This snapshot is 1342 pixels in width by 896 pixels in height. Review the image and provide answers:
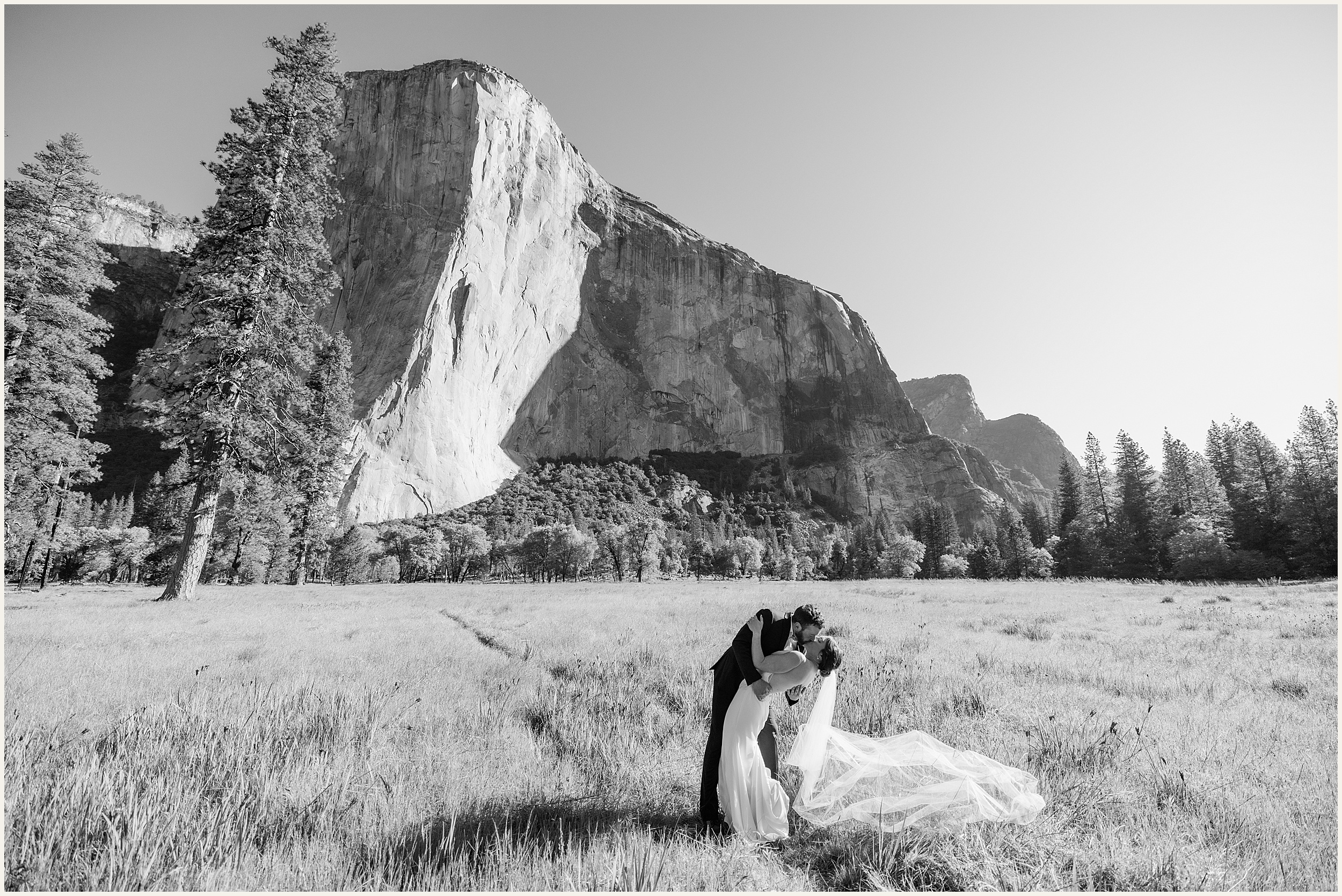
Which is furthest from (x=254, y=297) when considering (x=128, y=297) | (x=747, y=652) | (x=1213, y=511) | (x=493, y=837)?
(x=128, y=297)

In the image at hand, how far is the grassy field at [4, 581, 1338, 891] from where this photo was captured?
3014 millimetres

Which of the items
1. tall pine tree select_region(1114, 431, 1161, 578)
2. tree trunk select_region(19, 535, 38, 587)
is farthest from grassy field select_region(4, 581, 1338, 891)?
tall pine tree select_region(1114, 431, 1161, 578)

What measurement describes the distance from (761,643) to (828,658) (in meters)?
0.46

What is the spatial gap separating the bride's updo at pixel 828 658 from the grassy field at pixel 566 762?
1.06 metres

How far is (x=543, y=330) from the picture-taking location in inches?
4710

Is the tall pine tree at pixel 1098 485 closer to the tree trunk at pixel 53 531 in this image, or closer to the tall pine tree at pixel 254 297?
the tall pine tree at pixel 254 297

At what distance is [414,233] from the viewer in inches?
3979

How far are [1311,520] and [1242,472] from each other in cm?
1535

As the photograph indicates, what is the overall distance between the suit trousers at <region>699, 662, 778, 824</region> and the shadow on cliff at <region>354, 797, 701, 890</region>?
17 centimetres

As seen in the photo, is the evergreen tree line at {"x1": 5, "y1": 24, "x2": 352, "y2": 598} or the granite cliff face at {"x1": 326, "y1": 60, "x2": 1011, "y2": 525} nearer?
the evergreen tree line at {"x1": 5, "y1": 24, "x2": 352, "y2": 598}

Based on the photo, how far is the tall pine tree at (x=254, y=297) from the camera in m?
15.2

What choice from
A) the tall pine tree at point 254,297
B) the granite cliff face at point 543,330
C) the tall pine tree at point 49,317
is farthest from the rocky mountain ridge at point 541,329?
the tall pine tree at point 254,297

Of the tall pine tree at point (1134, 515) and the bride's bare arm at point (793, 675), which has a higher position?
the tall pine tree at point (1134, 515)

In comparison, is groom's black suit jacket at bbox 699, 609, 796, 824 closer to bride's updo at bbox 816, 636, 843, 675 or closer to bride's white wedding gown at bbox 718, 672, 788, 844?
bride's white wedding gown at bbox 718, 672, 788, 844
